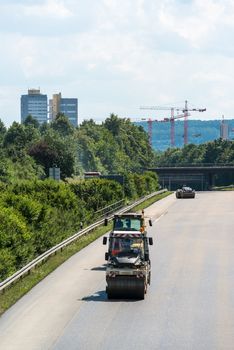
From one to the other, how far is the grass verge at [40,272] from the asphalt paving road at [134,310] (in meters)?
0.47

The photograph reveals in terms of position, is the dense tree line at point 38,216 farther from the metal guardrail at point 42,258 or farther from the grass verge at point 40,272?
the grass verge at point 40,272

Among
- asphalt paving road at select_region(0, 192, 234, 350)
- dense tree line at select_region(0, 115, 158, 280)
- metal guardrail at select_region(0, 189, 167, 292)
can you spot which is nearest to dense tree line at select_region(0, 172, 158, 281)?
dense tree line at select_region(0, 115, 158, 280)

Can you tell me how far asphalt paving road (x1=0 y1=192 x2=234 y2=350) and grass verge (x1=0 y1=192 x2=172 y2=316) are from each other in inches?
18.6

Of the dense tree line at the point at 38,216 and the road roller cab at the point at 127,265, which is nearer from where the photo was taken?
the road roller cab at the point at 127,265

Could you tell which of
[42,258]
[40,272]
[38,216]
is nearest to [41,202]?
[38,216]

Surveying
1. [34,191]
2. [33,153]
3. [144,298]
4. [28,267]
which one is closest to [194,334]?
[144,298]

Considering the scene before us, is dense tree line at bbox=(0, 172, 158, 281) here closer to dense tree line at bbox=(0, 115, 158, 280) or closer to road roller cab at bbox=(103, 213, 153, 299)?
dense tree line at bbox=(0, 115, 158, 280)

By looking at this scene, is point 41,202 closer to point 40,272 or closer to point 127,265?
point 40,272

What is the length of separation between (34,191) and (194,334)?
3213 centimetres

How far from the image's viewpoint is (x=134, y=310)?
1340 inches

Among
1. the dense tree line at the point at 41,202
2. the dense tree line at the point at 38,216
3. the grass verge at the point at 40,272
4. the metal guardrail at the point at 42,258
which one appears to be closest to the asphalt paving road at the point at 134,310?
the grass verge at the point at 40,272

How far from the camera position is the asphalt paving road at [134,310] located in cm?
2873

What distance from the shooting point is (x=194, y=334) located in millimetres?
29656

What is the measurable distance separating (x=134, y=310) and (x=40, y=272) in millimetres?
11809
